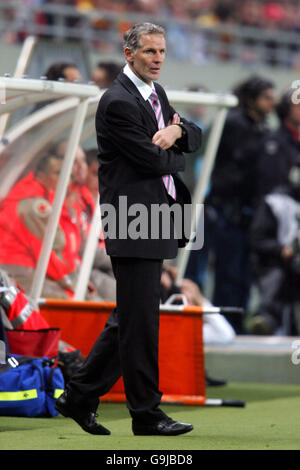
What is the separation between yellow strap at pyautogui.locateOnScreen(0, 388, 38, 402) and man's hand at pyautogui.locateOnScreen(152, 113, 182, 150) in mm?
1761

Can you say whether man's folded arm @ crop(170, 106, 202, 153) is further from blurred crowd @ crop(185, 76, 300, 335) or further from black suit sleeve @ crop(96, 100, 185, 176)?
blurred crowd @ crop(185, 76, 300, 335)

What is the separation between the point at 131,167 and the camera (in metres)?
5.52

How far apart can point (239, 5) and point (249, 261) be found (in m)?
8.26

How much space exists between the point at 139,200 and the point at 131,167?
16 cm

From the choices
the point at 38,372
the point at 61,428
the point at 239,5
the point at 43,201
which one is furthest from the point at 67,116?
the point at 239,5

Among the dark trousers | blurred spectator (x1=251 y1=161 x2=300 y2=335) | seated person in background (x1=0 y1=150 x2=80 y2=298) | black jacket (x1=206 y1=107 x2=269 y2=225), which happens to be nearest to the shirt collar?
the dark trousers

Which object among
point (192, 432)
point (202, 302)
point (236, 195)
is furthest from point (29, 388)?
point (236, 195)

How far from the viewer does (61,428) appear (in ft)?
20.1

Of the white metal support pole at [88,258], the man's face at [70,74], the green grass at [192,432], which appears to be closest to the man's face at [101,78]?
the man's face at [70,74]

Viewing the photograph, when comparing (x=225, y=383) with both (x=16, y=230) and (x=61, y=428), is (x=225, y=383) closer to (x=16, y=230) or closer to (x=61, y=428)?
(x=16, y=230)

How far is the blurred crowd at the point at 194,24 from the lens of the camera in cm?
1495

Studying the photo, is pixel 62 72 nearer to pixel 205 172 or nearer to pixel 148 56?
pixel 205 172

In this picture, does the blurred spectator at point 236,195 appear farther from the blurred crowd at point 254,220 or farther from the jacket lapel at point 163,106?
the jacket lapel at point 163,106

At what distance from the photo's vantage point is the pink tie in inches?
223
